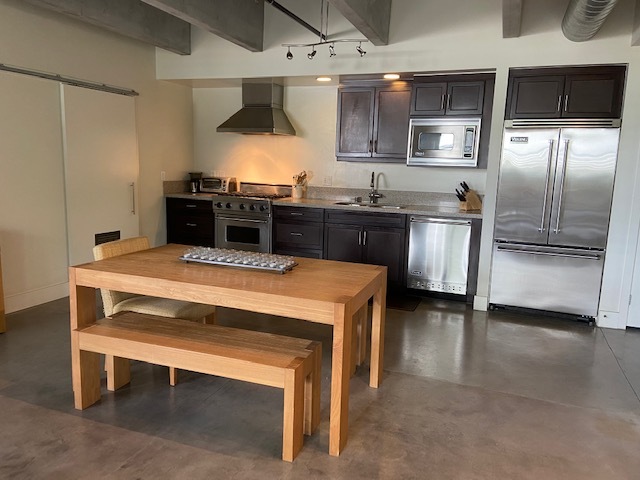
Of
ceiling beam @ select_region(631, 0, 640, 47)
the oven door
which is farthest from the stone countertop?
ceiling beam @ select_region(631, 0, 640, 47)

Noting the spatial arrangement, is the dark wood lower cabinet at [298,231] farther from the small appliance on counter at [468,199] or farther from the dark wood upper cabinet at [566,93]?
the dark wood upper cabinet at [566,93]

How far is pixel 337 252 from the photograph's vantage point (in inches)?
205

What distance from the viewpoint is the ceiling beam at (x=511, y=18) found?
3.42 m

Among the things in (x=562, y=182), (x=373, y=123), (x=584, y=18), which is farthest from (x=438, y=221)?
(x=584, y=18)

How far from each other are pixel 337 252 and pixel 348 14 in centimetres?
242

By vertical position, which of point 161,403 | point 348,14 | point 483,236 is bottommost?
point 161,403

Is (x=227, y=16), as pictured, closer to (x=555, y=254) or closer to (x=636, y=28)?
(x=636, y=28)

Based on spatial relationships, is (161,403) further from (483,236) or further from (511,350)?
(483,236)

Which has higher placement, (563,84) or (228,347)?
(563,84)

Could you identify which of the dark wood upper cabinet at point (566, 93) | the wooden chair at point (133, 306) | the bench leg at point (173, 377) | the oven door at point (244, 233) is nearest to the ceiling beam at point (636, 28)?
the dark wood upper cabinet at point (566, 93)

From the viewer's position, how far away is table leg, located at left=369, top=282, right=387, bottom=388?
2.87 meters

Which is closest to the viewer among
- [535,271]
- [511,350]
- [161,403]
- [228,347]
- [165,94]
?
[228,347]

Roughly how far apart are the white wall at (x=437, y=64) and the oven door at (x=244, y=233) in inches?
33.8

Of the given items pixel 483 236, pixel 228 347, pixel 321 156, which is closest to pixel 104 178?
pixel 321 156
